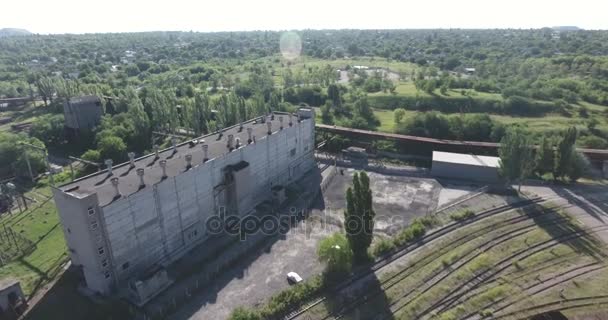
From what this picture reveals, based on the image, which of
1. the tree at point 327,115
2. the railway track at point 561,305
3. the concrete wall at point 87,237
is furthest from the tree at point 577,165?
the concrete wall at point 87,237

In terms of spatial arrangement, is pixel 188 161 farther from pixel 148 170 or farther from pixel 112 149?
pixel 112 149

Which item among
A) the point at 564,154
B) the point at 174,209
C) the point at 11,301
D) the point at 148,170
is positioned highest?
the point at 148,170

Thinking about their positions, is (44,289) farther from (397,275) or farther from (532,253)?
(532,253)

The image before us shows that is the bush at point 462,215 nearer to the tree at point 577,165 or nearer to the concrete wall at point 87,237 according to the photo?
the tree at point 577,165

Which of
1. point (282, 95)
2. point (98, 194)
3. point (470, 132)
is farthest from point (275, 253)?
A: point (282, 95)

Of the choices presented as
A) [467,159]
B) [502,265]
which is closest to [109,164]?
[502,265]

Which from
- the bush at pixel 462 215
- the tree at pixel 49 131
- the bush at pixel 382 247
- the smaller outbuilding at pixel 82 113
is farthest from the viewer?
the smaller outbuilding at pixel 82 113

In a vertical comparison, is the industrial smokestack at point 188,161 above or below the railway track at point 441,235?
above
